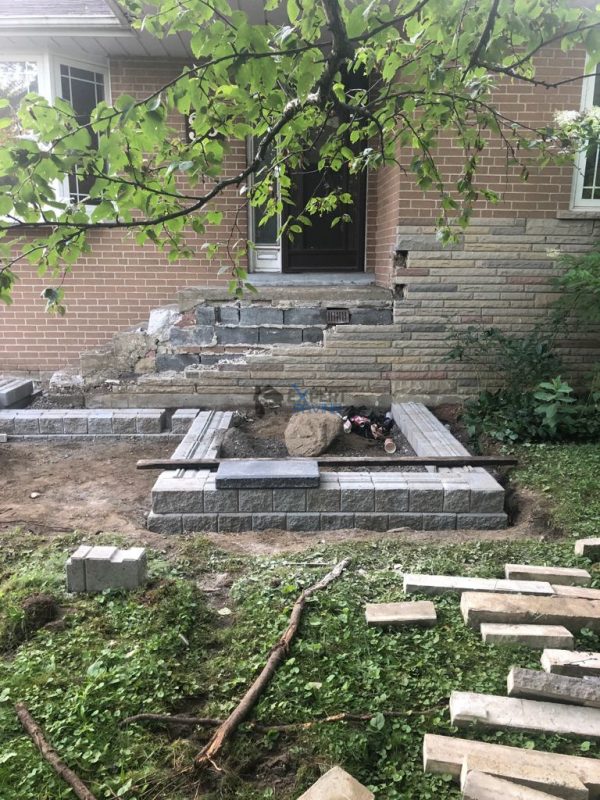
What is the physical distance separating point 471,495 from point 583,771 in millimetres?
2499

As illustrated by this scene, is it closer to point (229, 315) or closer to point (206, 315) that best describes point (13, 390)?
point (206, 315)

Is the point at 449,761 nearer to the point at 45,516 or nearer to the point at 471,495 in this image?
the point at 471,495

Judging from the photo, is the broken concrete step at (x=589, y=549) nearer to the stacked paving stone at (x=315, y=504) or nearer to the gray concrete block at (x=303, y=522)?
the stacked paving stone at (x=315, y=504)

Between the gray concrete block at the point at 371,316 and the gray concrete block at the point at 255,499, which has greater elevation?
the gray concrete block at the point at 371,316

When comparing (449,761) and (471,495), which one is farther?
(471,495)

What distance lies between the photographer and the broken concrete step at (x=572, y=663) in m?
2.29

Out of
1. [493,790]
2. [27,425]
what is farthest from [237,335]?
[493,790]

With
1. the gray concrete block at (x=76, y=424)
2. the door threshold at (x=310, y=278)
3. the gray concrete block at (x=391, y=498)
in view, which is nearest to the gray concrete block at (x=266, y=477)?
the gray concrete block at (x=391, y=498)

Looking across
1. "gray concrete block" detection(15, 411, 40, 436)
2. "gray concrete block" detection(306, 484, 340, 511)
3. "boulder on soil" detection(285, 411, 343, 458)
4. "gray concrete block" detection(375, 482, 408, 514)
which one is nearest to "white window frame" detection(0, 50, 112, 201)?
"gray concrete block" detection(15, 411, 40, 436)

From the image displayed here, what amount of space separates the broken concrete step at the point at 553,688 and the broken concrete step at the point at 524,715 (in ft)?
0.08

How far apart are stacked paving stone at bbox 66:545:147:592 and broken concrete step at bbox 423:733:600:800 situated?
168 centimetres

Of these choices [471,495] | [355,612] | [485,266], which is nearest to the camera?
[355,612]

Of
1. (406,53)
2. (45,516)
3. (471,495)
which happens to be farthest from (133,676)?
(406,53)

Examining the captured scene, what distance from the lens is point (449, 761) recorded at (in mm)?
1896
